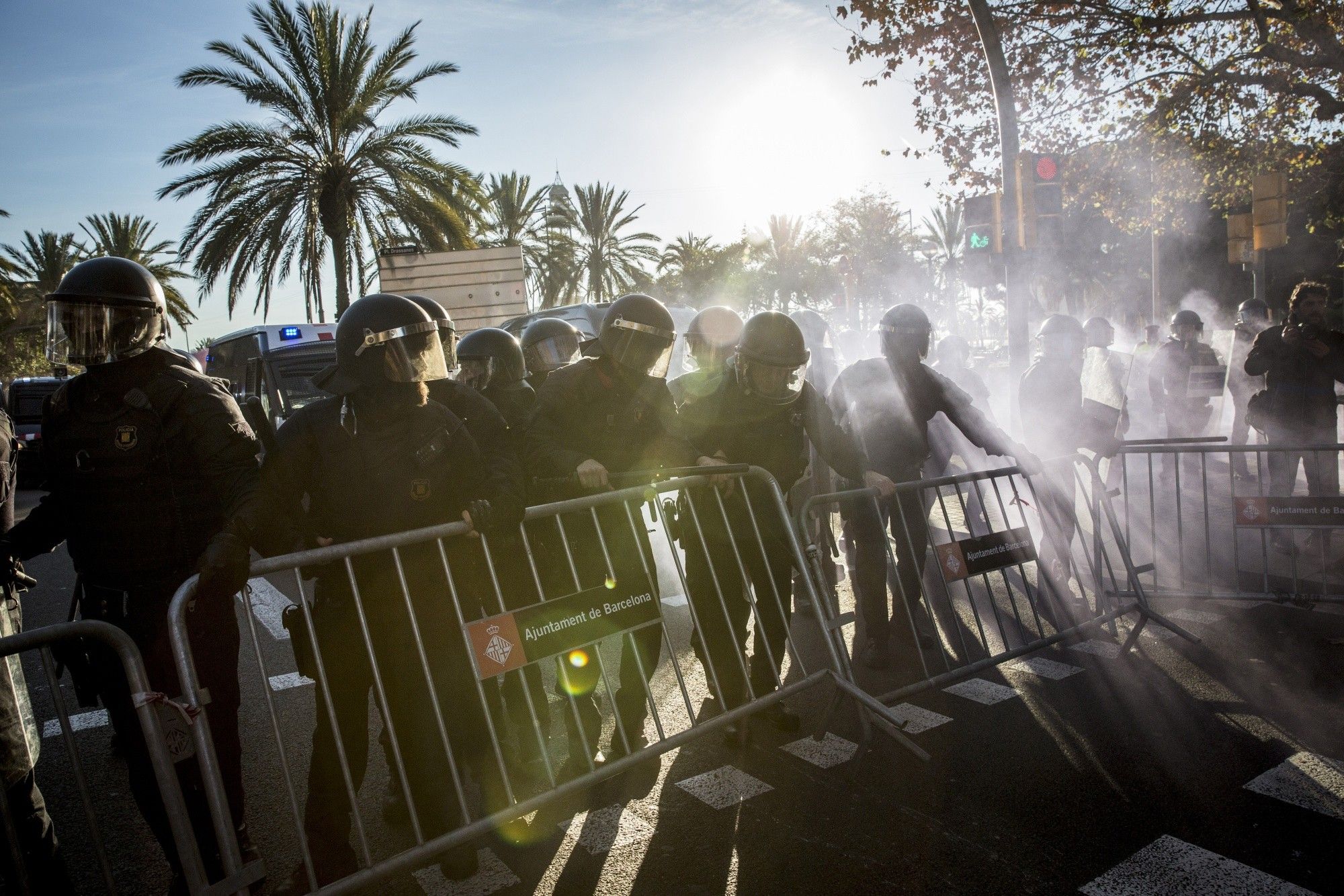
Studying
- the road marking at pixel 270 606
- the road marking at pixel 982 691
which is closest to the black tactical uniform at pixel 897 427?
the road marking at pixel 982 691

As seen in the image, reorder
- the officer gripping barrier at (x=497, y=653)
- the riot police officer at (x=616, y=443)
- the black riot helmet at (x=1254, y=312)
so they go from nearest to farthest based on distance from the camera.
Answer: the officer gripping barrier at (x=497, y=653), the riot police officer at (x=616, y=443), the black riot helmet at (x=1254, y=312)

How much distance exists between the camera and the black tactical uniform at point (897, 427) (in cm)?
491

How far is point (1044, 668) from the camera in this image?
4.66 m

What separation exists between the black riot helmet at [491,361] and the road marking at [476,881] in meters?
2.70

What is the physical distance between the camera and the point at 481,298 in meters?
16.7

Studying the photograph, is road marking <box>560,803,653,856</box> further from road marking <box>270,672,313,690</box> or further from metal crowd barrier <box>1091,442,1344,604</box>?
metal crowd barrier <box>1091,442,1344,604</box>

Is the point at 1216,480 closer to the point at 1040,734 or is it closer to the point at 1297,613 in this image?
the point at 1297,613

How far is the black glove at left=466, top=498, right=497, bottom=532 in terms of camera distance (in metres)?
3.05

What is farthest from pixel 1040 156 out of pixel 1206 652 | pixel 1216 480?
pixel 1206 652

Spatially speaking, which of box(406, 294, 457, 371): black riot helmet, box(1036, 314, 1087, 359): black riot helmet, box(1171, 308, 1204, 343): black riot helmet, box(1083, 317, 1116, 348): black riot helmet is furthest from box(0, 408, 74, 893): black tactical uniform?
box(1171, 308, 1204, 343): black riot helmet

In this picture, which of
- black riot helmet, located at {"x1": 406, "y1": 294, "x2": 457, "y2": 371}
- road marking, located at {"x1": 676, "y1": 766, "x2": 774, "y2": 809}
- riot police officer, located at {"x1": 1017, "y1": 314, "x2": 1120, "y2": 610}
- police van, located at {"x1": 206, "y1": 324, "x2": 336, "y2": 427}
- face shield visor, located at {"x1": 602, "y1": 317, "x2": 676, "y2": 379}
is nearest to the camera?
road marking, located at {"x1": 676, "y1": 766, "x2": 774, "y2": 809}

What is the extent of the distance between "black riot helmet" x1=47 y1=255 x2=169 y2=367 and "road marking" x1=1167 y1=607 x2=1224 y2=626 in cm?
556

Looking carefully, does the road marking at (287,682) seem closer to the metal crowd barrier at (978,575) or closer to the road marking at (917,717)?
the metal crowd barrier at (978,575)

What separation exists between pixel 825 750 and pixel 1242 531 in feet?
19.0
